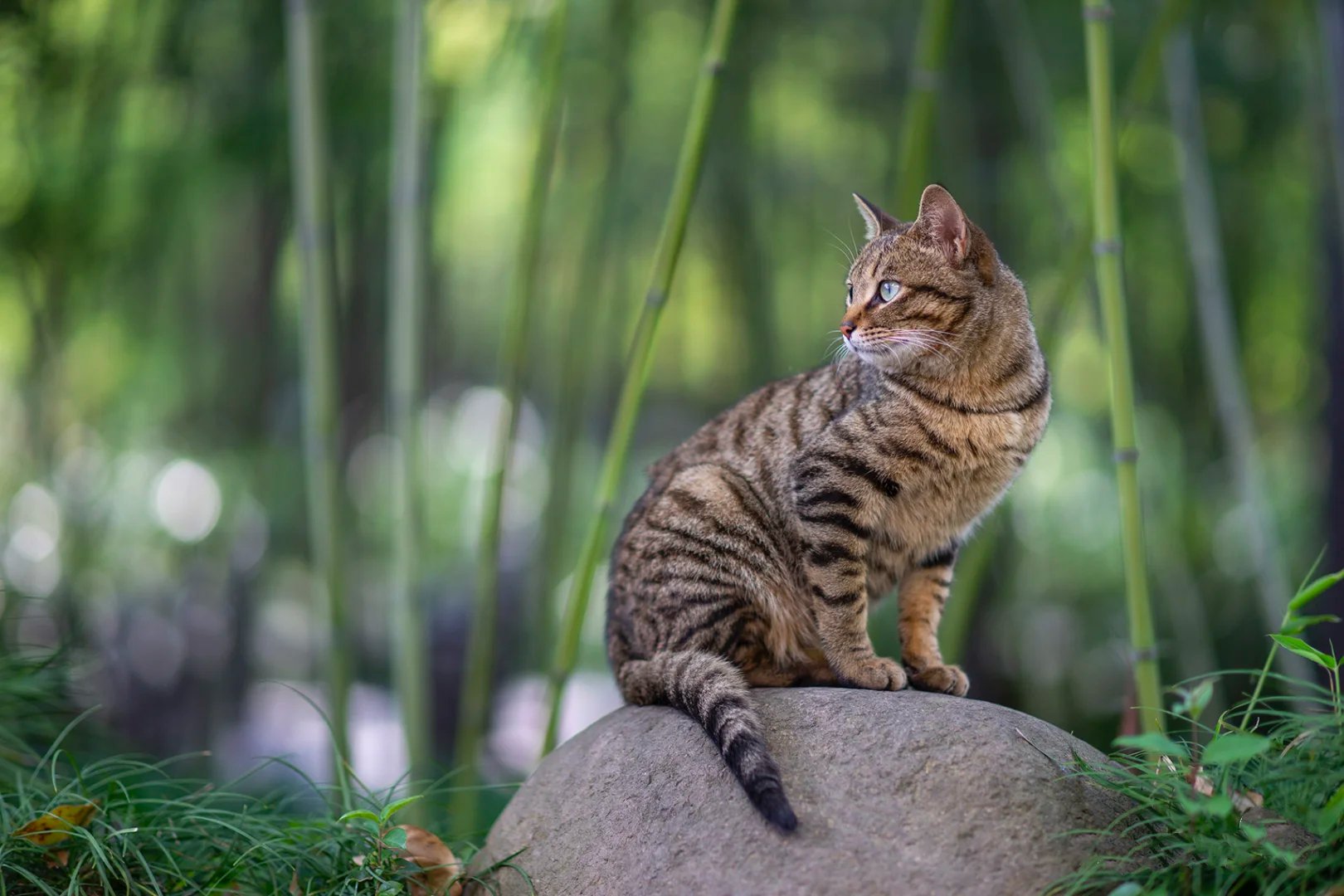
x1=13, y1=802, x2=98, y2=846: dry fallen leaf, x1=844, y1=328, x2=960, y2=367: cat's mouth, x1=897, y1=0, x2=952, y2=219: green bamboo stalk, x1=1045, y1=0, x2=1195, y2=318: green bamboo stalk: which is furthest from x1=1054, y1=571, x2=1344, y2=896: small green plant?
x1=13, y1=802, x2=98, y2=846: dry fallen leaf

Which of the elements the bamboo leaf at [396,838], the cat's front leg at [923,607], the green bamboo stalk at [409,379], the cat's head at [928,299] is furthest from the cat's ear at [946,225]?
the bamboo leaf at [396,838]

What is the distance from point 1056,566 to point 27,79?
740 centimetres

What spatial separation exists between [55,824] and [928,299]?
194 centimetres

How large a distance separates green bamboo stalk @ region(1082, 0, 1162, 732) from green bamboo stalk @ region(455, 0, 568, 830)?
1446 mm

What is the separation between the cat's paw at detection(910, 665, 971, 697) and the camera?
97.3 inches

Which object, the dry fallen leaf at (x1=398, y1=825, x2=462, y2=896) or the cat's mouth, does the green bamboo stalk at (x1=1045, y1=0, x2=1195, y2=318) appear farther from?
the dry fallen leaf at (x1=398, y1=825, x2=462, y2=896)

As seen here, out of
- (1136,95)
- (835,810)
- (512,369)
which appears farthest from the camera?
(512,369)

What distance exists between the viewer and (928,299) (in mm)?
2469

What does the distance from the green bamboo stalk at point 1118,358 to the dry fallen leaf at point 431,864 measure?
54.4 inches

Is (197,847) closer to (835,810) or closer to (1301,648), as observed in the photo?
(835,810)

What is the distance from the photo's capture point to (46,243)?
5695 mm

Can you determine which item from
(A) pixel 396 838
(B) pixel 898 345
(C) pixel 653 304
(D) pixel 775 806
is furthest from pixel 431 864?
(B) pixel 898 345

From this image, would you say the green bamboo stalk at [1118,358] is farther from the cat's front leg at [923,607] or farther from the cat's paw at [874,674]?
the cat's paw at [874,674]

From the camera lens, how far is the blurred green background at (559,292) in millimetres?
5246
